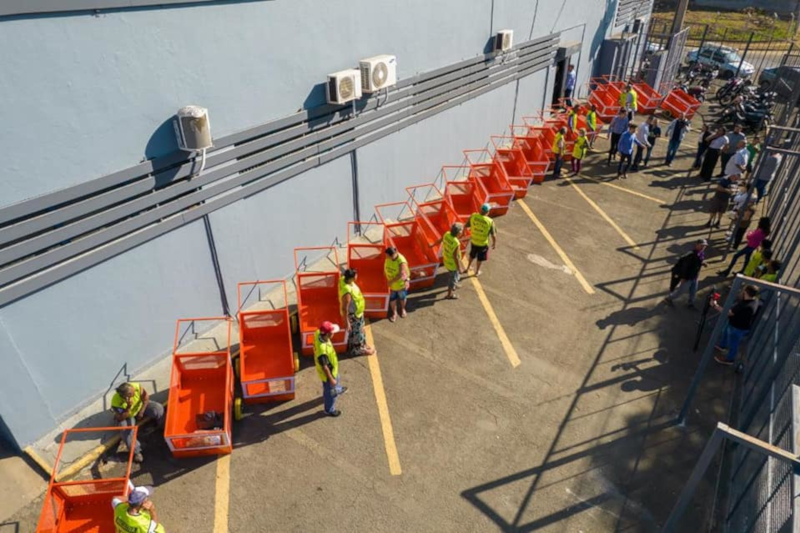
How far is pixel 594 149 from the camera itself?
17.9 m

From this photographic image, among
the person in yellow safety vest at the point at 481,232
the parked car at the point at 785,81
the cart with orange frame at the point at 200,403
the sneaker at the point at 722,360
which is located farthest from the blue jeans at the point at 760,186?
the cart with orange frame at the point at 200,403

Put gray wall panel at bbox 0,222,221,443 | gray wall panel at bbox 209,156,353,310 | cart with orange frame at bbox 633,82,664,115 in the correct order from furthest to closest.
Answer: cart with orange frame at bbox 633,82,664,115, gray wall panel at bbox 209,156,353,310, gray wall panel at bbox 0,222,221,443

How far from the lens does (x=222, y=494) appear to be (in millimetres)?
6457

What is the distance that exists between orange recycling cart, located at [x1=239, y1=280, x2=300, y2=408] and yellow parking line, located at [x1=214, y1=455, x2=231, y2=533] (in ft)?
2.37

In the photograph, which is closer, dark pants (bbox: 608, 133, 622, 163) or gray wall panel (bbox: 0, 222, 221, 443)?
gray wall panel (bbox: 0, 222, 221, 443)

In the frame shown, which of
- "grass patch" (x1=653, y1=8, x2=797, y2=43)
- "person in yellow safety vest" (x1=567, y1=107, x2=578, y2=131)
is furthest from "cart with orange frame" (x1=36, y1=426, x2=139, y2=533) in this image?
"grass patch" (x1=653, y1=8, x2=797, y2=43)

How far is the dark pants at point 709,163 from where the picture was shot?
14.7 metres

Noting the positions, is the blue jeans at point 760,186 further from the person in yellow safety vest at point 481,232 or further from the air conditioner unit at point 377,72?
the air conditioner unit at point 377,72

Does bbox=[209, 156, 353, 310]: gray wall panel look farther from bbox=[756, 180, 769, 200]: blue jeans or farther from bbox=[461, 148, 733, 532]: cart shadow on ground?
bbox=[756, 180, 769, 200]: blue jeans

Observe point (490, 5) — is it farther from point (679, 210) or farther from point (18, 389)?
point (18, 389)

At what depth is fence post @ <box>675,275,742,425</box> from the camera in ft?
20.8

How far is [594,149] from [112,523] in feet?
58.1

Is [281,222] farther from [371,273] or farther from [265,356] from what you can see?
[265,356]

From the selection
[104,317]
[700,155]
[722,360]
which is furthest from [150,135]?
[700,155]
